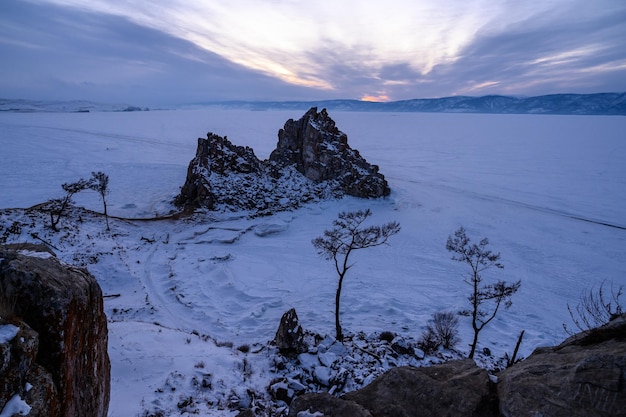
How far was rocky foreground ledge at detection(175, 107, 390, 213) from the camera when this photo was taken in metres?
41.4

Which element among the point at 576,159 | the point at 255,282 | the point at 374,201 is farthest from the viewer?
the point at 576,159

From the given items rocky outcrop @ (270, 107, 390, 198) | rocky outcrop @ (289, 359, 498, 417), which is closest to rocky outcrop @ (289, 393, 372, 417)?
rocky outcrop @ (289, 359, 498, 417)

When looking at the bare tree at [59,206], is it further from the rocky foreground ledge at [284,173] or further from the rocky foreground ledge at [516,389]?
the rocky foreground ledge at [516,389]

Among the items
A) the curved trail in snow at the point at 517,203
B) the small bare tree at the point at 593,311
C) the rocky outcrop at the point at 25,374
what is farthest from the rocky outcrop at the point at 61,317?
the curved trail in snow at the point at 517,203

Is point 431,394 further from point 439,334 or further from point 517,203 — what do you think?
point 517,203

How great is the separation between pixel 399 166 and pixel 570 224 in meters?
34.2

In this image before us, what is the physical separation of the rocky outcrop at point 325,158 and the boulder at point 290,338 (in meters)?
30.0

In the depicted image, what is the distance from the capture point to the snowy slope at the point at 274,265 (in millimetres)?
15398

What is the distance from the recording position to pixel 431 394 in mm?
8586

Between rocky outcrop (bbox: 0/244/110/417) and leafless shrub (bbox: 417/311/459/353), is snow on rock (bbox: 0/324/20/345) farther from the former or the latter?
leafless shrub (bbox: 417/311/459/353)

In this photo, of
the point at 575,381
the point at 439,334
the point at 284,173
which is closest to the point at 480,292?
the point at 439,334

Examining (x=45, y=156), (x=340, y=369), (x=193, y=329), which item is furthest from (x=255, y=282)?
(x=45, y=156)

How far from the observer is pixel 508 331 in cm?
2203

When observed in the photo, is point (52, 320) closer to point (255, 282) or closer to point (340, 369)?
point (340, 369)
